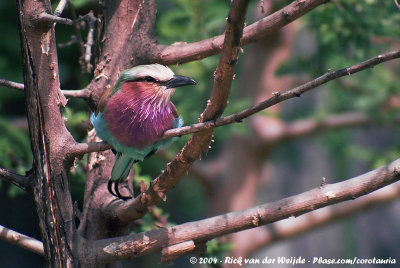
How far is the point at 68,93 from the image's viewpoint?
2.12 meters

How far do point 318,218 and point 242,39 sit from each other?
3538 mm

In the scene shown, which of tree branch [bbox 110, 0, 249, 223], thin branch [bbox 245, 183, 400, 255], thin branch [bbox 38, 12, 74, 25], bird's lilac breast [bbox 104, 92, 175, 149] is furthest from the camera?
thin branch [bbox 245, 183, 400, 255]

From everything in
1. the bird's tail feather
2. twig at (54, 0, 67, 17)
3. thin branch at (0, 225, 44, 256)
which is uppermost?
twig at (54, 0, 67, 17)

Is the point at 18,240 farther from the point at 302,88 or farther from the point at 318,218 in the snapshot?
the point at 318,218

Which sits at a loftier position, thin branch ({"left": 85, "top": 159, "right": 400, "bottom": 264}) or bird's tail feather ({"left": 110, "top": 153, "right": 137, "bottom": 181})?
bird's tail feather ({"left": 110, "top": 153, "right": 137, "bottom": 181})

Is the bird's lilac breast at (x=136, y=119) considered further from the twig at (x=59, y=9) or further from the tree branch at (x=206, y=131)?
the twig at (x=59, y=9)

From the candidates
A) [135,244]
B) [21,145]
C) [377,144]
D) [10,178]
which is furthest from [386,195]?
[377,144]

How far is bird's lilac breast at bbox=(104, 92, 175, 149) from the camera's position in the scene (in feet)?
6.76

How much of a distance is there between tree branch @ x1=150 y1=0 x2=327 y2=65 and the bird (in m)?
0.07

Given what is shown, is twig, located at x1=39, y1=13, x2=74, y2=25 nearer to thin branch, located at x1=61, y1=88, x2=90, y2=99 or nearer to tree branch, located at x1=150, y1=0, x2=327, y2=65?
thin branch, located at x1=61, y1=88, x2=90, y2=99

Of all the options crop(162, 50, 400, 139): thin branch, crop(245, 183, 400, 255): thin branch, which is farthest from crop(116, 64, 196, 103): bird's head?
crop(245, 183, 400, 255): thin branch

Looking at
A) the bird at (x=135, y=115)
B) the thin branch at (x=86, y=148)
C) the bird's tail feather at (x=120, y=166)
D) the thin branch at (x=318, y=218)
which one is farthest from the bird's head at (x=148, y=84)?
the thin branch at (x=318, y=218)

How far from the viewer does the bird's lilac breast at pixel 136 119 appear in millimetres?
2061

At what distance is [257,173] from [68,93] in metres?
3.99
